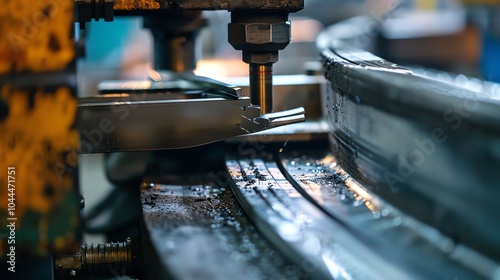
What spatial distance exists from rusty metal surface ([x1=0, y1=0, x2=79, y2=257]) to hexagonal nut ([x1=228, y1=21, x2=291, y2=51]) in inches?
9.7

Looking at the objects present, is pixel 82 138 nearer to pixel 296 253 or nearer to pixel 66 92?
pixel 66 92

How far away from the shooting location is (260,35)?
0.83 metres

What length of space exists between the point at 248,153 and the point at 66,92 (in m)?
0.39

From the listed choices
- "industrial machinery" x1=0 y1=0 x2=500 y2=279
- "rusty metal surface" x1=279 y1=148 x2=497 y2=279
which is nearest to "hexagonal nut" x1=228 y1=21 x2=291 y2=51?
"industrial machinery" x1=0 y1=0 x2=500 y2=279

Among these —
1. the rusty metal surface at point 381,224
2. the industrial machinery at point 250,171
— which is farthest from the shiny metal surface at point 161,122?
the rusty metal surface at point 381,224

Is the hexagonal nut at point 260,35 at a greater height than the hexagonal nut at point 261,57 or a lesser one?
greater

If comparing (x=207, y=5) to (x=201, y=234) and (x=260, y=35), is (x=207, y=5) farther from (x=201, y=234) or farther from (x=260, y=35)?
(x=201, y=234)

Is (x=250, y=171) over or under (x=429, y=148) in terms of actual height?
under

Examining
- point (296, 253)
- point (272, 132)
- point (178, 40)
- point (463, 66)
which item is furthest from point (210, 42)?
point (296, 253)

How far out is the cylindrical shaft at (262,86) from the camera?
2.85ft

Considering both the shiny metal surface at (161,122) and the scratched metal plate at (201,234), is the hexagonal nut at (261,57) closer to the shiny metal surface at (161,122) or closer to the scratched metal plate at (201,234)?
the shiny metal surface at (161,122)

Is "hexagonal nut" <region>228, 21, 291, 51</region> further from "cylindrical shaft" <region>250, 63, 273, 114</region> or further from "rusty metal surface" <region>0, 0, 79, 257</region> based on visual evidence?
"rusty metal surface" <region>0, 0, 79, 257</region>

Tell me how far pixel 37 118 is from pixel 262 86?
0.33 m

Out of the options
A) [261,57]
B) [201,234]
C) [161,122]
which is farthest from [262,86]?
[201,234]
